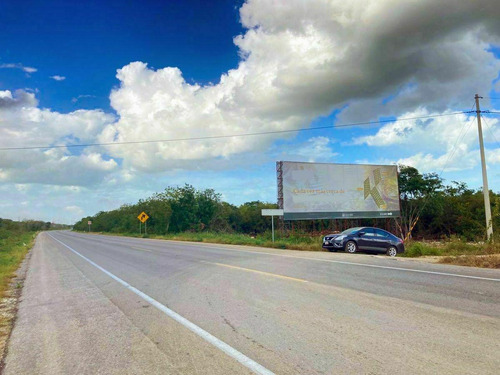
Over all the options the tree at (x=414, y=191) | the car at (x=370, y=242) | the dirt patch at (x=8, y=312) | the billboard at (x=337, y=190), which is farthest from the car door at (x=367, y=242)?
the tree at (x=414, y=191)

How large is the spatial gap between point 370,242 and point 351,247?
1007mm

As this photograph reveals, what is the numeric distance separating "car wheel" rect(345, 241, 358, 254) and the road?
8.35 metres

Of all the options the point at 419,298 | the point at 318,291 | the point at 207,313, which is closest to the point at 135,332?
the point at 207,313

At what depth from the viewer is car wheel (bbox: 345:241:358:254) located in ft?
60.0

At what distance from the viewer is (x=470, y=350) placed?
168 inches

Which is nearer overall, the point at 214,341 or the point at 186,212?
the point at 214,341

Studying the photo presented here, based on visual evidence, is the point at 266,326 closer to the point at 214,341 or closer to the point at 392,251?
the point at 214,341

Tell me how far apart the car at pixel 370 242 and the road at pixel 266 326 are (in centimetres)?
836

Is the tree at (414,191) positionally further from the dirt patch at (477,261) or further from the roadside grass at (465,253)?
the dirt patch at (477,261)

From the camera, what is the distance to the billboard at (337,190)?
29375 millimetres

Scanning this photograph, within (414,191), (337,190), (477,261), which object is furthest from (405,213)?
(477,261)

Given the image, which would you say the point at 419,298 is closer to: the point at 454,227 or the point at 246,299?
the point at 246,299

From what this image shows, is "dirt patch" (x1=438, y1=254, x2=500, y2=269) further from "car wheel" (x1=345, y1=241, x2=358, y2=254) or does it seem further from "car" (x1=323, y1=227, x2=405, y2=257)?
"car wheel" (x1=345, y1=241, x2=358, y2=254)

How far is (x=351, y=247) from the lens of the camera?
1834 cm
